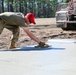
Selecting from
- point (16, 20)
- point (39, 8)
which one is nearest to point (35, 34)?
point (16, 20)

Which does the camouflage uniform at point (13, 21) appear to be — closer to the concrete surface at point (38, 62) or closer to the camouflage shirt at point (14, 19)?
the camouflage shirt at point (14, 19)

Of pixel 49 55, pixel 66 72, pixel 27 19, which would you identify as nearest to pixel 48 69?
pixel 66 72

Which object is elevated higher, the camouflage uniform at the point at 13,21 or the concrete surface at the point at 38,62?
the camouflage uniform at the point at 13,21

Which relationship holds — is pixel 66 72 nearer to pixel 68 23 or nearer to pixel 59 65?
pixel 59 65

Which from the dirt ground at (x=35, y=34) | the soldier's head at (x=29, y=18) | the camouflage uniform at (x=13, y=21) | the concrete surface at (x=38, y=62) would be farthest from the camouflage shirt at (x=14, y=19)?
the dirt ground at (x=35, y=34)

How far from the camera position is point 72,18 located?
57.8ft

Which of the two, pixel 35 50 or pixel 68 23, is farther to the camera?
pixel 68 23

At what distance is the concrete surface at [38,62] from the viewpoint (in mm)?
6395

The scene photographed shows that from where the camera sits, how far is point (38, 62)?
7.43 m

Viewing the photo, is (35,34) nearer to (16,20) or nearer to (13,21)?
(13,21)

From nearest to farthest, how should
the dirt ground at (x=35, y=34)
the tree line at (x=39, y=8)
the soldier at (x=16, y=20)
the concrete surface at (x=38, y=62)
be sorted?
the concrete surface at (x=38, y=62)
the soldier at (x=16, y=20)
the dirt ground at (x=35, y=34)
the tree line at (x=39, y=8)

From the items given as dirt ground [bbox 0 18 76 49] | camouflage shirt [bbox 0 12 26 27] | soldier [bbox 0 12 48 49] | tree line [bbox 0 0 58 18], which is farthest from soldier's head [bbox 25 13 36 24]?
tree line [bbox 0 0 58 18]

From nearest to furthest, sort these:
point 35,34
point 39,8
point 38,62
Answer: point 38,62 < point 35,34 < point 39,8

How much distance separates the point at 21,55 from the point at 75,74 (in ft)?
9.02
